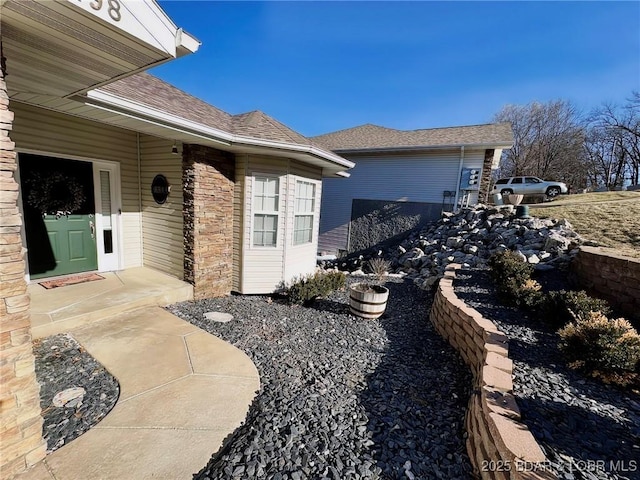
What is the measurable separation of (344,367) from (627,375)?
2564mm

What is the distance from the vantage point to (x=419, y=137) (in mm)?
12266

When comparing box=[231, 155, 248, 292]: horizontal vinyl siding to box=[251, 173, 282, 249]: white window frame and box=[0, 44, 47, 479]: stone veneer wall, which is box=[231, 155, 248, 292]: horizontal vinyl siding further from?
box=[0, 44, 47, 479]: stone veneer wall

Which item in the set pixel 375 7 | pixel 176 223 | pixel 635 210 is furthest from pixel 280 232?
pixel 635 210

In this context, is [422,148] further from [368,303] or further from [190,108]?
[190,108]

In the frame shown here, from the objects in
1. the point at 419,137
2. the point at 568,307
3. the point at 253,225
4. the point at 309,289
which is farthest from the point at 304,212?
the point at 419,137

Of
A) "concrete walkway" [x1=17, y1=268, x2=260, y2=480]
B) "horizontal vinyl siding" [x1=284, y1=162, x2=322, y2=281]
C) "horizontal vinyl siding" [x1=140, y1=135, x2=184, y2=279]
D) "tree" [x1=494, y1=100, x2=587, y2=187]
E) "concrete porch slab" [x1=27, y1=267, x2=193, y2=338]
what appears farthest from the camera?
"tree" [x1=494, y1=100, x2=587, y2=187]

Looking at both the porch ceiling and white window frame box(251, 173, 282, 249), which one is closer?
the porch ceiling

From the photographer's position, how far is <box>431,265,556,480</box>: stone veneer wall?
1514 mm

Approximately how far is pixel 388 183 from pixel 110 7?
37.2 ft

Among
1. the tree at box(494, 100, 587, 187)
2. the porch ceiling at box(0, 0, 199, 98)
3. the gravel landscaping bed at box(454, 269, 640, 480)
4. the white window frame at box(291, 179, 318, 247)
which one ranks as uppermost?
the tree at box(494, 100, 587, 187)

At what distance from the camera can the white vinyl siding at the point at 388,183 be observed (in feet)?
36.3

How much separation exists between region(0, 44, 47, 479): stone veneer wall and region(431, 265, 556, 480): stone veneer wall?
9.57ft

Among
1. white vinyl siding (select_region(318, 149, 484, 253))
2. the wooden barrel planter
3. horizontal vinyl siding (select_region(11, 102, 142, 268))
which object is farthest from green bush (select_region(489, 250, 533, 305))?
horizontal vinyl siding (select_region(11, 102, 142, 268))

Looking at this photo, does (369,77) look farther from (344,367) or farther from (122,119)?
(344,367)
